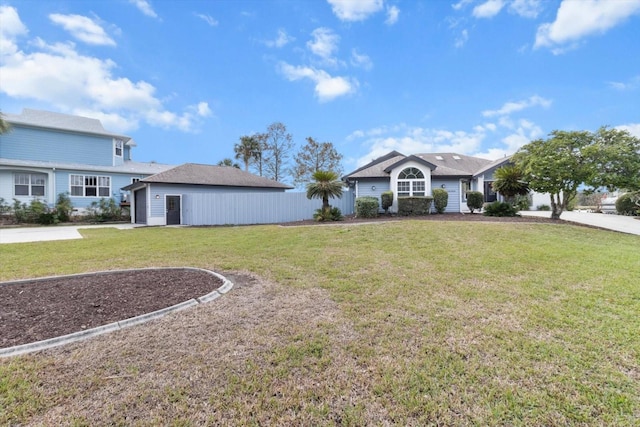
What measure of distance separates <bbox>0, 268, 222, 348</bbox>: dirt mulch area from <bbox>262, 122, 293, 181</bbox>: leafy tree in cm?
2959

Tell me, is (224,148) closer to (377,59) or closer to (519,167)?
(377,59)

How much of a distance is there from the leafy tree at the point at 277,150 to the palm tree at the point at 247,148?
102cm

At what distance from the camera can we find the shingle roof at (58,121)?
66.6 ft

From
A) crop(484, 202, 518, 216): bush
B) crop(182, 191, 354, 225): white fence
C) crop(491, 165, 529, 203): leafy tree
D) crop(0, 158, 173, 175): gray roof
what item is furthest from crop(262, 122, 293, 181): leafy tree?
crop(484, 202, 518, 216): bush

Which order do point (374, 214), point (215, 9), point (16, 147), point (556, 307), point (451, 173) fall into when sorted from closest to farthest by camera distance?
point (556, 307) → point (215, 9) → point (374, 214) → point (451, 173) → point (16, 147)

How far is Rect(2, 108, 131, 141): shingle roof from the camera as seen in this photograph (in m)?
20.3

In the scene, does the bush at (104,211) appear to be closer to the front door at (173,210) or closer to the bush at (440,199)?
the front door at (173,210)

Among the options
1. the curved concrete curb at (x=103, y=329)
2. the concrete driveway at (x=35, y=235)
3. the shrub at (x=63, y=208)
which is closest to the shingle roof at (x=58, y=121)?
the shrub at (x=63, y=208)

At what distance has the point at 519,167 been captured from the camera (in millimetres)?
14297

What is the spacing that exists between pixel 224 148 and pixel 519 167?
103 ft

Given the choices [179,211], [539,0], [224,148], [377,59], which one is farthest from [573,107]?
[224,148]

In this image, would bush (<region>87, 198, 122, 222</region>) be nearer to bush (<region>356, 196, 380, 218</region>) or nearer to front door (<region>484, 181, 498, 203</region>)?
bush (<region>356, 196, 380, 218</region>)

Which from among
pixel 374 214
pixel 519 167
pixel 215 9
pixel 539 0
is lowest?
pixel 374 214

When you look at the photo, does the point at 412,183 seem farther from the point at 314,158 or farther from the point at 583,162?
the point at 314,158
